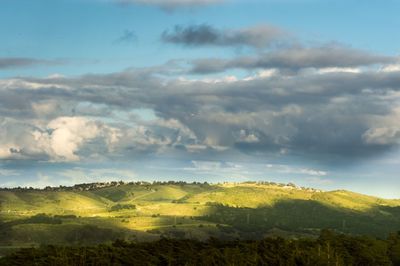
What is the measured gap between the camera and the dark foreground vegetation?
159 meters

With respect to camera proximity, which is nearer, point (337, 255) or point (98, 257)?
point (98, 257)

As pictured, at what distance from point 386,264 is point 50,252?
341ft

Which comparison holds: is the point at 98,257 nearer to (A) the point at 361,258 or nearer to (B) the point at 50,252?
(B) the point at 50,252

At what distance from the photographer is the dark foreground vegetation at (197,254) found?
15912 centimetres

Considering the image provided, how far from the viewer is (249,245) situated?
18888 centimetres

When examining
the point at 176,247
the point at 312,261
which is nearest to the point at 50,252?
the point at 176,247

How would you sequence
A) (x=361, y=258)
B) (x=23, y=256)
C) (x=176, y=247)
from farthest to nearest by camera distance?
1. (x=361, y=258)
2. (x=176, y=247)
3. (x=23, y=256)

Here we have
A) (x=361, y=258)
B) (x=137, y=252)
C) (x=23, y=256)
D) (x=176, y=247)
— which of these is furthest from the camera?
(x=361, y=258)

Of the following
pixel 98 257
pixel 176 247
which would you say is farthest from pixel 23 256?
pixel 176 247

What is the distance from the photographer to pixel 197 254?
17350 centimetres

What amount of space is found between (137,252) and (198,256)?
16.6 m

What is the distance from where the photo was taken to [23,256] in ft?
516

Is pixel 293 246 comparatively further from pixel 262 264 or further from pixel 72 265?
pixel 72 265

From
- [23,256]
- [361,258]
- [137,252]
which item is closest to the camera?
[23,256]
